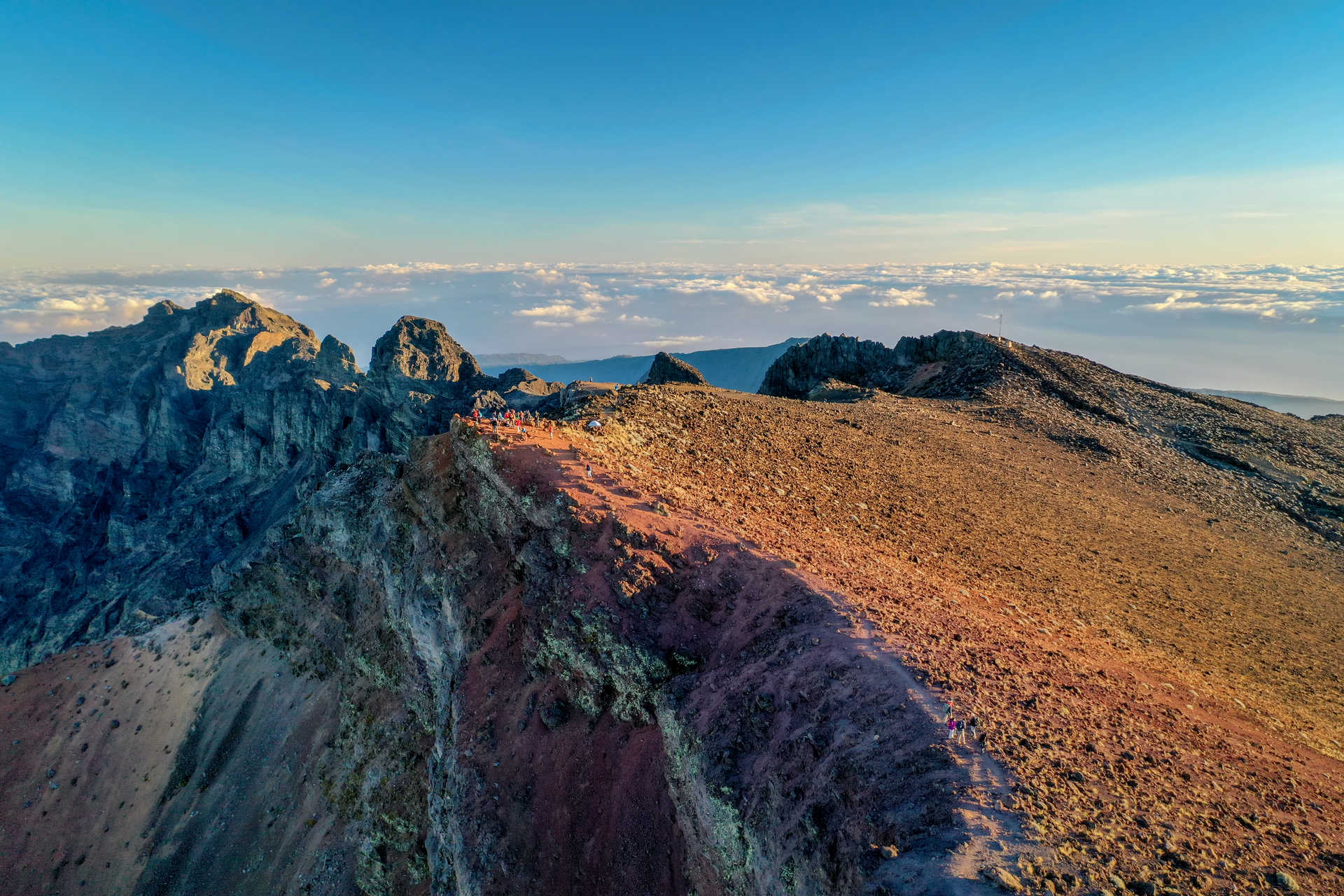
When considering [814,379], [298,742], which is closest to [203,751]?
[298,742]

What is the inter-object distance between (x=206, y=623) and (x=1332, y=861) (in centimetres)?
5078

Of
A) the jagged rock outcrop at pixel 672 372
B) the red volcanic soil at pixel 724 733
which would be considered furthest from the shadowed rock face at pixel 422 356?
the red volcanic soil at pixel 724 733

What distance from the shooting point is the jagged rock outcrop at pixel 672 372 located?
5869cm

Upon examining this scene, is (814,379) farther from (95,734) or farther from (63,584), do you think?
(63,584)

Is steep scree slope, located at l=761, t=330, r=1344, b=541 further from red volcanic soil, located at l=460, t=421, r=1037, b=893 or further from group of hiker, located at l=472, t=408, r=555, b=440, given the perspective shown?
group of hiker, located at l=472, t=408, r=555, b=440

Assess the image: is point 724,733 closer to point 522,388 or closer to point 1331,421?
point 1331,421

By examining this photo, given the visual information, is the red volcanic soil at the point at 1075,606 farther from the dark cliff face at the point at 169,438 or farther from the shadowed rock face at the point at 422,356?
the shadowed rock face at the point at 422,356

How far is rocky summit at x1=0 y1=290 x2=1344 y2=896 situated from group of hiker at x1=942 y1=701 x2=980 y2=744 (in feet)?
0.53

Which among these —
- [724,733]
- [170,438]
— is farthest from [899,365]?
[170,438]

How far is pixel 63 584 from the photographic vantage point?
279 feet

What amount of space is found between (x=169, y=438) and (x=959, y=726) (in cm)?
12868

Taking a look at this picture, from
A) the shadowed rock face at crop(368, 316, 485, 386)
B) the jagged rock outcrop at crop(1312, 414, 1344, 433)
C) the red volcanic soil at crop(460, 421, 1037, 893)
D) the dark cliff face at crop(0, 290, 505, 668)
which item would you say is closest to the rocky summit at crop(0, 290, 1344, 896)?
the red volcanic soil at crop(460, 421, 1037, 893)

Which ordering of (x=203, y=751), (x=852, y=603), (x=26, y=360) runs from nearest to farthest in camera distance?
(x=852, y=603) → (x=203, y=751) → (x=26, y=360)

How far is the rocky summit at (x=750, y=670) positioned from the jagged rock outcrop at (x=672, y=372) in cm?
1456
